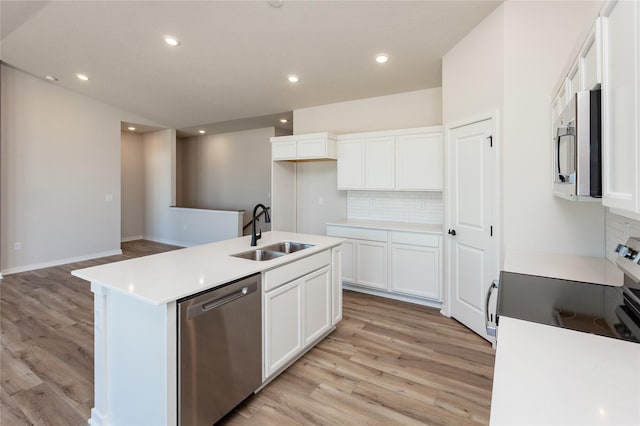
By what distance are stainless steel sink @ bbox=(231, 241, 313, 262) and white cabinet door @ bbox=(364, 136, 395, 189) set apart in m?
1.73

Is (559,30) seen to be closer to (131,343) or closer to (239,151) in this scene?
(131,343)

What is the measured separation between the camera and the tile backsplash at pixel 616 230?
1700 mm

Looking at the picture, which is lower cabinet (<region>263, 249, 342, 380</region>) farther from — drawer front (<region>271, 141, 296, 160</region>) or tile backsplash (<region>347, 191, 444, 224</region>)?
drawer front (<region>271, 141, 296, 160</region>)

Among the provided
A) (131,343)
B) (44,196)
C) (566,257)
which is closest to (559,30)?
(566,257)

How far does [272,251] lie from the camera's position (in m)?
2.57

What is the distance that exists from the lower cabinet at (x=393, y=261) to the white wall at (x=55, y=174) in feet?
16.1

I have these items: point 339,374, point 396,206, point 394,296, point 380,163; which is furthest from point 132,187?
point 339,374

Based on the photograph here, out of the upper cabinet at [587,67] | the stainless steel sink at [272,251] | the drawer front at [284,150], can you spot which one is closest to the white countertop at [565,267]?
the upper cabinet at [587,67]

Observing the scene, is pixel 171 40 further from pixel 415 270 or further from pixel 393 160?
pixel 415 270

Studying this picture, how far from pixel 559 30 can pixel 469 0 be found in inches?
28.9

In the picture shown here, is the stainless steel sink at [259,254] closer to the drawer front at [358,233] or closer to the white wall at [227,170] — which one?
the drawer front at [358,233]

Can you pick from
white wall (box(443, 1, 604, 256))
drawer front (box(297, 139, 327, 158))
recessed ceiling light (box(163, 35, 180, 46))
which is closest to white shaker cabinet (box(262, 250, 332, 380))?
white wall (box(443, 1, 604, 256))

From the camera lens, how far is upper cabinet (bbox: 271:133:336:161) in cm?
425

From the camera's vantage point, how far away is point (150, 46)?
3.80m
